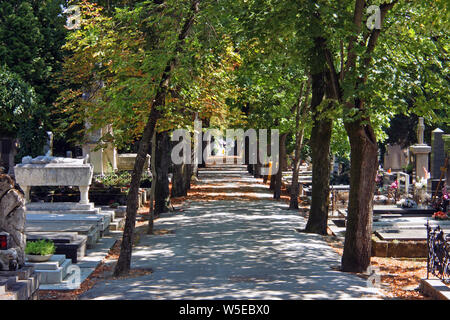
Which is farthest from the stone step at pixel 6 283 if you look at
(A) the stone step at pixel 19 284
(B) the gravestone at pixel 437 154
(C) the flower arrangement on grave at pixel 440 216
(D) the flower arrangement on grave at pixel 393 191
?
(B) the gravestone at pixel 437 154

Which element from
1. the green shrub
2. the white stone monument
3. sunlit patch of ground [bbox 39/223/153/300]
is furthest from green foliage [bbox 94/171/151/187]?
the green shrub

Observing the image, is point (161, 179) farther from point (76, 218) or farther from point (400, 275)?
point (400, 275)

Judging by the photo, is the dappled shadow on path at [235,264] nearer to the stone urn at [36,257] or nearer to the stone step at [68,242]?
the stone urn at [36,257]

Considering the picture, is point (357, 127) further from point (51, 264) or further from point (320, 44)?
point (51, 264)

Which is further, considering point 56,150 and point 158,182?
point 56,150

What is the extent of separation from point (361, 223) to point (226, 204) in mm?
16265

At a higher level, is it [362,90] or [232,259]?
[362,90]

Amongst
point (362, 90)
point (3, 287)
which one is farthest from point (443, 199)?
point (3, 287)

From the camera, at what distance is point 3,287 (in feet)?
30.5

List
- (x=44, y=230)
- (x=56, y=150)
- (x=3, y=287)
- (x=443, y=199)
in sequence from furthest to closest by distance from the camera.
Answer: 1. (x=56, y=150)
2. (x=443, y=199)
3. (x=44, y=230)
4. (x=3, y=287)

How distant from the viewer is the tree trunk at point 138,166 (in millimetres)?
14320

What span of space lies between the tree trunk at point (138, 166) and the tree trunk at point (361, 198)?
4.44m

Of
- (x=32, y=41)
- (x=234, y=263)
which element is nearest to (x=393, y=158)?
(x=32, y=41)

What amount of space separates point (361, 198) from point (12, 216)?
7.74 meters
